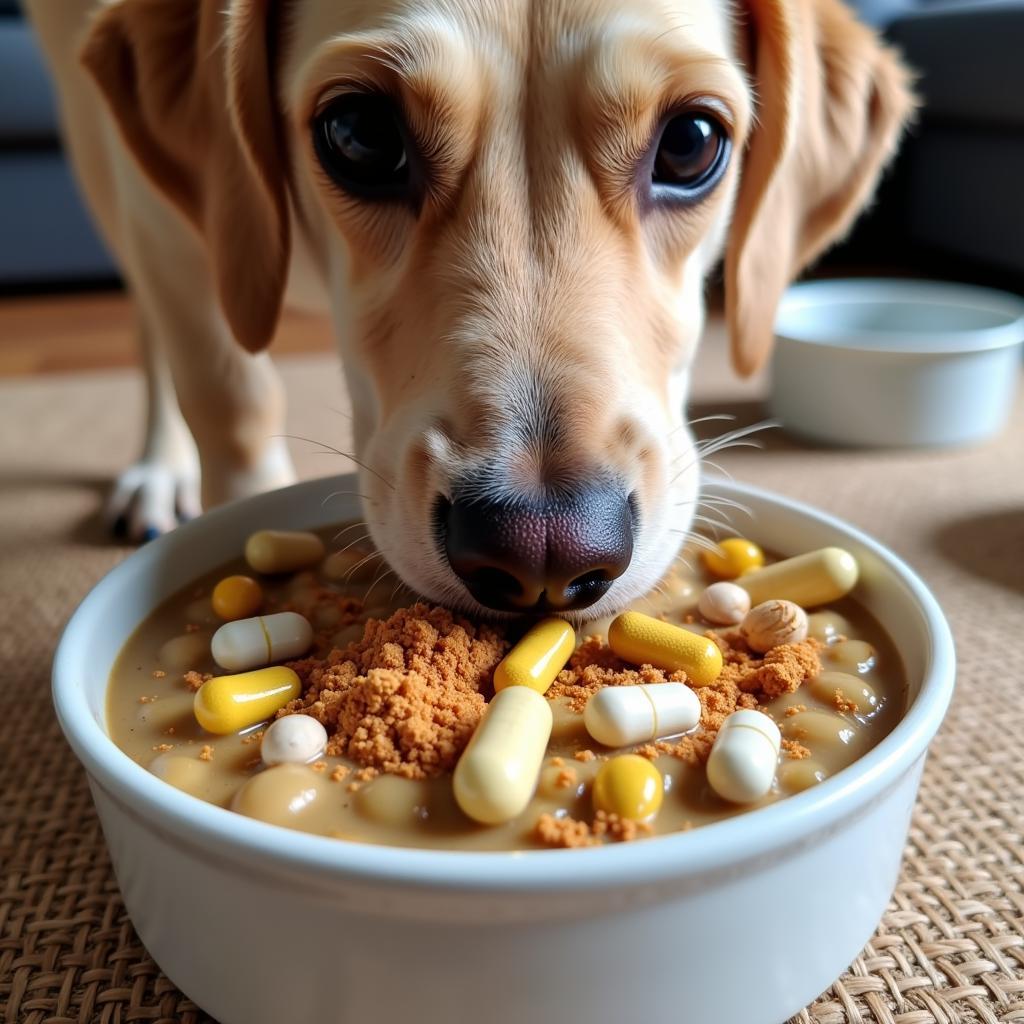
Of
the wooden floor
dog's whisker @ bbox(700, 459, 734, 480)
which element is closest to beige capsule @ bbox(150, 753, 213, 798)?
dog's whisker @ bbox(700, 459, 734, 480)

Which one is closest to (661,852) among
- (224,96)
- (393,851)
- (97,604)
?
(393,851)

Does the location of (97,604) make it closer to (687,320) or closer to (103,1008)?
(103,1008)

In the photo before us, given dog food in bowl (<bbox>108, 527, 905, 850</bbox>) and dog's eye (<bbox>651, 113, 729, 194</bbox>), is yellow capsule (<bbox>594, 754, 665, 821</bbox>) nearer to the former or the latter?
dog food in bowl (<bbox>108, 527, 905, 850</bbox>)

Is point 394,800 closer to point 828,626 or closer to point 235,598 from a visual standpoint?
point 235,598

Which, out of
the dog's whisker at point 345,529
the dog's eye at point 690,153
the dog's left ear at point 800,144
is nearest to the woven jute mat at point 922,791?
the dog's whisker at point 345,529

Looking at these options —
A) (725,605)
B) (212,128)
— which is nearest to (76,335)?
(212,128)
